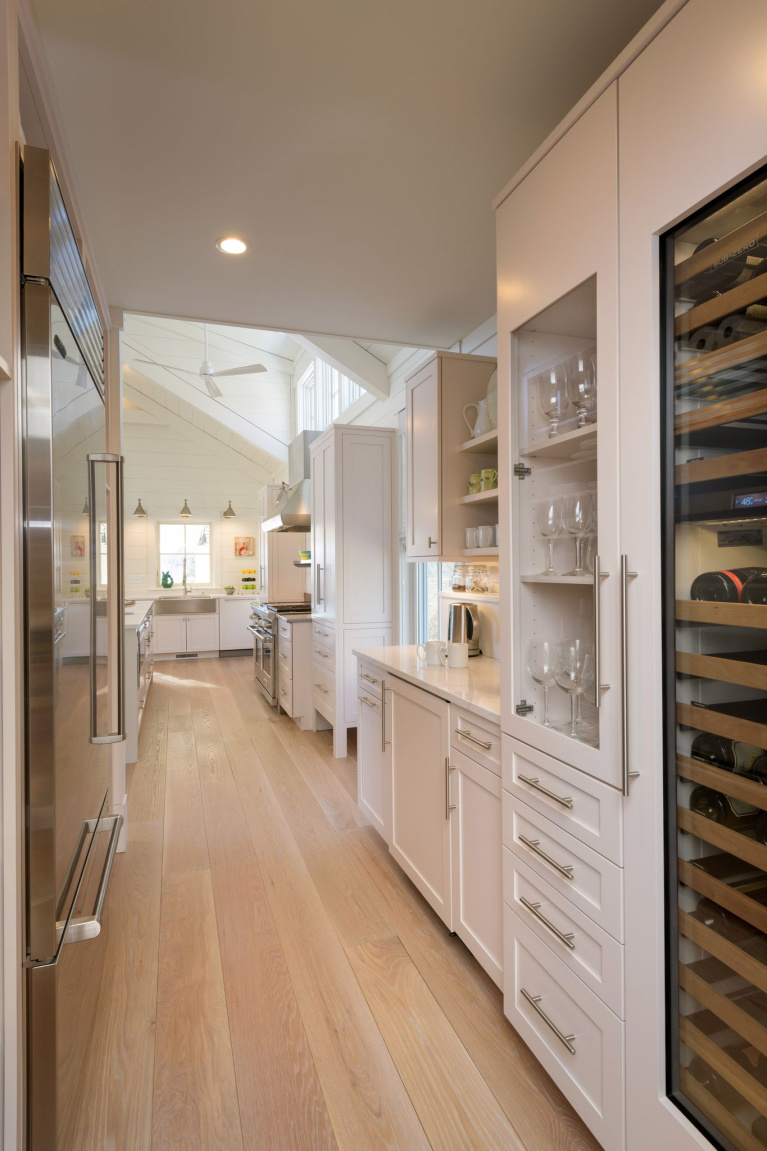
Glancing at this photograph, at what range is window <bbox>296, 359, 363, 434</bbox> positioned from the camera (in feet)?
20.7

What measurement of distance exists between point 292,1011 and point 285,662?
361 centimetres

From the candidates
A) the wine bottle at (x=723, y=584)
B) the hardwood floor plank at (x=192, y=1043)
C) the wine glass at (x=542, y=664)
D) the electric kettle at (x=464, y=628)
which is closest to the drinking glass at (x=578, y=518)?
the wine glass at (x=542, y=664)

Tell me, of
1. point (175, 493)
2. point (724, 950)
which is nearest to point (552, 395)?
point (724, 950)

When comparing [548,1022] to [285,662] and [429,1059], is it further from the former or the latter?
[285,662]

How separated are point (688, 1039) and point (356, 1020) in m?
1.09

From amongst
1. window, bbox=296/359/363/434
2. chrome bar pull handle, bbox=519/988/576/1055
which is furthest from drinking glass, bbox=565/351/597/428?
→ window, bbox=296/359/363/434

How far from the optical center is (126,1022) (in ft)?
6.24

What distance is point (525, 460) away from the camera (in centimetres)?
174

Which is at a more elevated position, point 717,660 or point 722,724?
point 717,660

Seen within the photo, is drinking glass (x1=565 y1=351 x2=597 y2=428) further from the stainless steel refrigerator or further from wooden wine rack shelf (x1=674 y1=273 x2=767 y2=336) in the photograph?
the stainless steel refrigerator

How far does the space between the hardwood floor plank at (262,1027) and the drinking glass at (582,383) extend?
187 centimetres

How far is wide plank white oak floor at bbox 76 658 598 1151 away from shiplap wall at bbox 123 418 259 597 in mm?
6996

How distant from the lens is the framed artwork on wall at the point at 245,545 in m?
10.3

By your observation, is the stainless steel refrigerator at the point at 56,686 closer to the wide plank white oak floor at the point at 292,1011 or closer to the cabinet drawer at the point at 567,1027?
the wide plank white oak floor at the point at 292,1011
